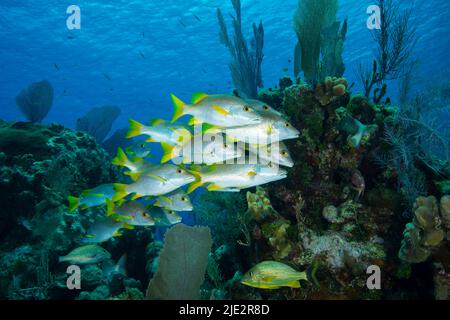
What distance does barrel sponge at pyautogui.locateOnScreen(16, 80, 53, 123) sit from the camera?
41.7 feet

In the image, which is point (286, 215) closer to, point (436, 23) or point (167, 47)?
point (167, 47)

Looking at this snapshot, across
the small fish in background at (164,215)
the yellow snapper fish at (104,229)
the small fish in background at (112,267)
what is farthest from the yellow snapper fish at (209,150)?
the small fish in background at (112,267)

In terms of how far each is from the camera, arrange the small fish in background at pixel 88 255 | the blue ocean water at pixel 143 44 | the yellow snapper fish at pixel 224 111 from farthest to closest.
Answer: the blue ocean water at pixel 143 44 → the small fish in background at pixel 88 255 → the yellow snapper fish at pixel 224 111

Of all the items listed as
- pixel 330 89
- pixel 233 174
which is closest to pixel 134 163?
pixel 233 174

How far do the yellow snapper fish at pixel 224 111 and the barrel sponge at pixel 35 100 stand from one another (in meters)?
12.2

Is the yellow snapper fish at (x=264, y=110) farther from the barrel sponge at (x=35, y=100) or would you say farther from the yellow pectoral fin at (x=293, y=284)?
the barrel sponge at (x=35, y=100)

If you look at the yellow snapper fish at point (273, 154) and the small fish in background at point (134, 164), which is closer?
the yellow snapper fish at point (273, 154)

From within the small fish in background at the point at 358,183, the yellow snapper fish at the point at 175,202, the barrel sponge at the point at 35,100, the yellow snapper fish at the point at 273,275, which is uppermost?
the barrel sponge at the point at 35,100

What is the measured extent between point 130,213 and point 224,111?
2481mm

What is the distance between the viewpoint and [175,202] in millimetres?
4812

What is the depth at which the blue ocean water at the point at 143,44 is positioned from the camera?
23438 mm

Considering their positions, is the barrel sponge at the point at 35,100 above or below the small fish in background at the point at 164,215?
above

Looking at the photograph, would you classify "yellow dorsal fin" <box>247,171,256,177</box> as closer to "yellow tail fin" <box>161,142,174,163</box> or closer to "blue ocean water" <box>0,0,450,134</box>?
"yellow tail fin" <box>161,142,174,163</box>
